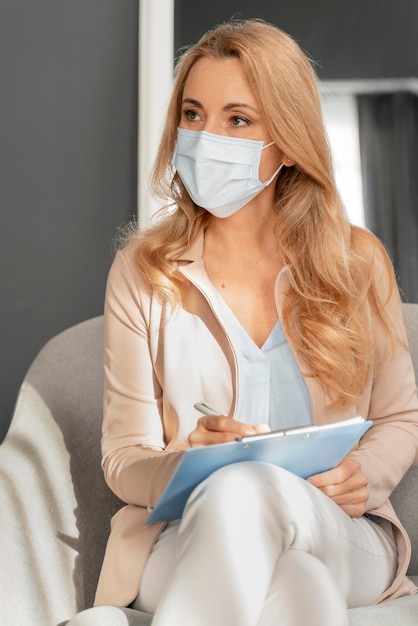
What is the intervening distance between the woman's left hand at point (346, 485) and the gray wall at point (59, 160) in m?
1.25

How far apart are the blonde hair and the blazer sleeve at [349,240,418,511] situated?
2cm

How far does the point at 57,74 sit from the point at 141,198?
38cm

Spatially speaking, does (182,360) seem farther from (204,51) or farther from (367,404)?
(204,51)

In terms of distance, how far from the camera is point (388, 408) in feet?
5.41

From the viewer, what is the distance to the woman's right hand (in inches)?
53.6

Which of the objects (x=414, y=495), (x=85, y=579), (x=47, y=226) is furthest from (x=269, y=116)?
(x=47, y=226)

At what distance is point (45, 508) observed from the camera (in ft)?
5.43

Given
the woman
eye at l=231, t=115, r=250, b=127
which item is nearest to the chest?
the woman

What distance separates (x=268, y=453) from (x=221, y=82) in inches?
25.6

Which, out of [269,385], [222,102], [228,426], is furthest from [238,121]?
[228,426]

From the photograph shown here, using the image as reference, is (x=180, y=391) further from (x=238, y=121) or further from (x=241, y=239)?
(x=238, y=121)

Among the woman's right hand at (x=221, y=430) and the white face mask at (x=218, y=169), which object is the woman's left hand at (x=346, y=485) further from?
the white face mask at (x=218, y=169)

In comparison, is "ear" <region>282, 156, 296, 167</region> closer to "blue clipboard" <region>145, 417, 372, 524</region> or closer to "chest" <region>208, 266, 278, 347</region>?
"chest" <region>208, 266, 278, 347</region>

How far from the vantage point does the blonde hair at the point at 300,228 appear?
63.9 inches
